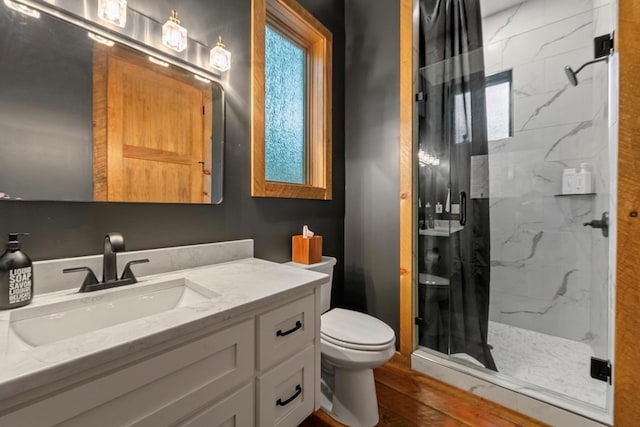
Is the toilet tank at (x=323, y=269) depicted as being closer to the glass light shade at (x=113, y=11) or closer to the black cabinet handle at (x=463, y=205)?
the black cabinet handle at (x=463, y=205)

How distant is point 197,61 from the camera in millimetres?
1268

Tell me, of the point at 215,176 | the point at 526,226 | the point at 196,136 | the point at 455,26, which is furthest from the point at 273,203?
the point at 526,226

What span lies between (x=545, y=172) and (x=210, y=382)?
254 centimetres

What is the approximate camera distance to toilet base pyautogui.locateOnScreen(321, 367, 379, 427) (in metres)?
1.32

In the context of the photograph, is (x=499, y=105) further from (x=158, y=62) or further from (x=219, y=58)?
(x=158, y=62)

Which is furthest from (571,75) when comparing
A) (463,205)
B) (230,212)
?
(230,212)

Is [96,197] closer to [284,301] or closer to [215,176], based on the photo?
[215,176]

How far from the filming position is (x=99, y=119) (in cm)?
99

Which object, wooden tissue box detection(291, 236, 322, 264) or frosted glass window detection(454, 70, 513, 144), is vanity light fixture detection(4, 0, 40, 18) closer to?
wooden tissue box detection(291, 236, 322, 264)

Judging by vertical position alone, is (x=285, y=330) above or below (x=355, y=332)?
above

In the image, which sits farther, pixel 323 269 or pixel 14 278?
pixel 323 269

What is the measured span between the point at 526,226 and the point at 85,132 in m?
2.78

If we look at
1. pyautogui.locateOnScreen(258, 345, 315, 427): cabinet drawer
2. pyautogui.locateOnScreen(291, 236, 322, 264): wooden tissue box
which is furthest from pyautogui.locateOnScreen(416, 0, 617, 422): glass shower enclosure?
pyautogui.locateOnScreen(258, 345, 315, 427): cabinet drawer

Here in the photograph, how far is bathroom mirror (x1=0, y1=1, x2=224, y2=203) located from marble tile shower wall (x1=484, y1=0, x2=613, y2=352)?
7.29 ft
